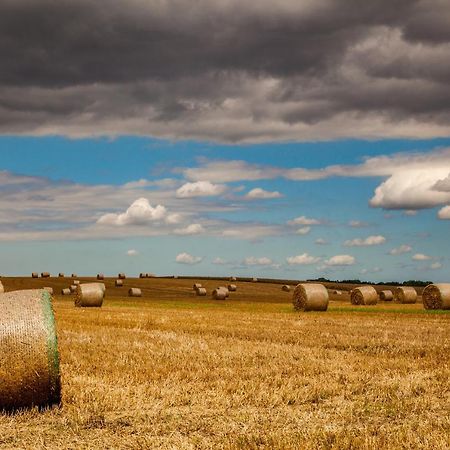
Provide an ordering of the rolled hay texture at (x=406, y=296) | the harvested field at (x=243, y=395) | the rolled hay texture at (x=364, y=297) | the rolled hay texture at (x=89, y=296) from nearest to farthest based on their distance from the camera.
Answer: the harvested field at (x=243, y=395), the rolled hay texture at (x=89, y=296), the rolled hay texture at (x=364, y=297), the rolled hay texture at (x=406, y=296)

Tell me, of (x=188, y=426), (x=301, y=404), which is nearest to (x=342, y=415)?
(x=301, y=404)

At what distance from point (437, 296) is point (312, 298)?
7164 mm

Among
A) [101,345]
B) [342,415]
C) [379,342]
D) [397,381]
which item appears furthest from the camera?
[379,342]

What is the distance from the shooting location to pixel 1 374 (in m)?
7.95

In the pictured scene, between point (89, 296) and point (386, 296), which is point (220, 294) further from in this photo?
point (89, 296)

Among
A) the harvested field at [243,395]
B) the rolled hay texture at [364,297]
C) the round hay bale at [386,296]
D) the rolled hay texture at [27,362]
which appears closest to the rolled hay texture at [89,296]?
the rolled hay texture at [364,297]

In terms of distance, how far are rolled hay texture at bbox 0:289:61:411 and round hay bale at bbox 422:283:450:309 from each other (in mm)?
28323

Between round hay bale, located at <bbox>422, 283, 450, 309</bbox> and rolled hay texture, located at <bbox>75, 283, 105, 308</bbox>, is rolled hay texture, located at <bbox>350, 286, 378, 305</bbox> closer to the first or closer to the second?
round hay bale, located at <bbox>422, 283, 450, 309</bbox>

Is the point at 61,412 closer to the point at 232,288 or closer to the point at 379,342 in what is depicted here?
the point at 379,342

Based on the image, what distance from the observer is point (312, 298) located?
31297mm

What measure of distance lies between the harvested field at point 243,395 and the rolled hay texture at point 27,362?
0.86 ft

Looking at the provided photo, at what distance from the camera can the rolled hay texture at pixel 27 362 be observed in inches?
314

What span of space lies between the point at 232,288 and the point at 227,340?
5071cm

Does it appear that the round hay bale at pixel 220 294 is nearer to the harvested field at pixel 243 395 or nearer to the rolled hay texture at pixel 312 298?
the rolled hay texture at pixel 312 298
